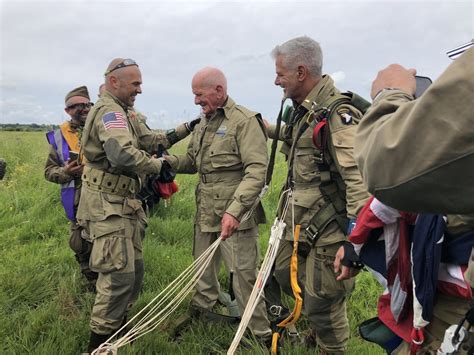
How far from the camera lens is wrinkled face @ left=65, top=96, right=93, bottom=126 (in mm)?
5027

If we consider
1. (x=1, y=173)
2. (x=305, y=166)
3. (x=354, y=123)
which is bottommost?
(x=305, y=166)

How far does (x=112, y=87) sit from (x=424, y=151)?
3.37m

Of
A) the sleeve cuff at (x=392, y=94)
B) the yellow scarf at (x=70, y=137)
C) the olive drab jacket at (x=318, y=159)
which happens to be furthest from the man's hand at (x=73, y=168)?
the sleeve cuff at (x=392, y=94)

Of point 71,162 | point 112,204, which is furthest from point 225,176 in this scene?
point 71,162

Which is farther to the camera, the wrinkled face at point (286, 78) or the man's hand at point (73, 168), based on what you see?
the man's hand at point (73, 168)

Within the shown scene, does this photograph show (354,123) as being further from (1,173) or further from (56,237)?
(56,237)

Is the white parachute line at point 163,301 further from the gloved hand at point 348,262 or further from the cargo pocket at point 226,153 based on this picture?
the gloved hand at point 348,262

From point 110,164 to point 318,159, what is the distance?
193cm

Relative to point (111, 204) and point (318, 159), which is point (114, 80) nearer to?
point (111, 204)

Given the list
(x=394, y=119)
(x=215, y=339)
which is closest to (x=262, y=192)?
(x=215, y=339)

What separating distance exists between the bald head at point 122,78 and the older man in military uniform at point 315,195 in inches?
54.9

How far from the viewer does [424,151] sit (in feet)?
3.63

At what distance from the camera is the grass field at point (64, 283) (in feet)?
11.6

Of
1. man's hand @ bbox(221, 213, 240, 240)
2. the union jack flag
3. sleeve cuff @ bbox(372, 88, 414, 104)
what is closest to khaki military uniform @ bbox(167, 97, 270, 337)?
man's hand @ bbox(221, 213, 240, 240)
